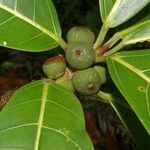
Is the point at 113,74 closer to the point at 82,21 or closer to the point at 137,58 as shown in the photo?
the point at 137,58

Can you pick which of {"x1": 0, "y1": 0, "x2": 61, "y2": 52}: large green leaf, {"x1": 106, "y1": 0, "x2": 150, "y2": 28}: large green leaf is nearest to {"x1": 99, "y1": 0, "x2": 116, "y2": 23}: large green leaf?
{"x1": 106, "y1": 0, "x2": 150, "y2": 28}: large green leaf

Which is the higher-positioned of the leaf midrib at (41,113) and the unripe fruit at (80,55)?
the unripe fruit at (80,55)

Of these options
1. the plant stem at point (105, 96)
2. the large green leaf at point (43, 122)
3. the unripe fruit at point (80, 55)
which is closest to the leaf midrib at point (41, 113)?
the large green leaf at point (43, 122)

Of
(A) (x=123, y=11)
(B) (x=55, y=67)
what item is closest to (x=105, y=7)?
(A) (x=123, y=11)

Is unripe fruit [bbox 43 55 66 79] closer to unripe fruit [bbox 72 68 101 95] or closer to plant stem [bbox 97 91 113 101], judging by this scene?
unripe fruit [bbox 72 68 101 95]

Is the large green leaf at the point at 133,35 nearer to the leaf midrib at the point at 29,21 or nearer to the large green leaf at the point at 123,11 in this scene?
the large green leaf at the point at 123,11

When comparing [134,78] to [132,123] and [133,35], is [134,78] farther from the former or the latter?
[132,123]
